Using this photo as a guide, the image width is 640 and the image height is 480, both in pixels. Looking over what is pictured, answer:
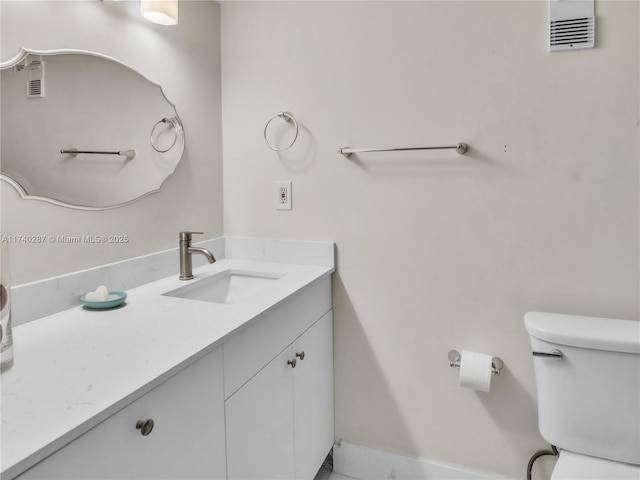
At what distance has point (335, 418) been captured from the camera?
182 centimetres

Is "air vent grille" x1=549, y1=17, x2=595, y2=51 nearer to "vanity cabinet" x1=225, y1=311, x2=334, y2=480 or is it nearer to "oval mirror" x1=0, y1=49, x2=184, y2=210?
"vanity cabinet" x1=225, y1=311, x2=334, y2=480

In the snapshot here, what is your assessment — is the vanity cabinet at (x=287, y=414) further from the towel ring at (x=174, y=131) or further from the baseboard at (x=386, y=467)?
the towel ring at (x=174, y=131)

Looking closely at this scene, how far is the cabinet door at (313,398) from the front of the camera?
147 centimetres

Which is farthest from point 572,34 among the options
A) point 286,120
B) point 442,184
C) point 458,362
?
point 458,362

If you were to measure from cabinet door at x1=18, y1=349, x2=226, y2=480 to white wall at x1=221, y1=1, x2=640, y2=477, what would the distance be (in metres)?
0.84

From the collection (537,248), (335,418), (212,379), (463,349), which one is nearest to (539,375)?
(463,349)

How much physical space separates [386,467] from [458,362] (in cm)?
58

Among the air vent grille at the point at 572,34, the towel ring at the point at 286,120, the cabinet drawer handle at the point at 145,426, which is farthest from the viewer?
the towel ring at the point at 286,120

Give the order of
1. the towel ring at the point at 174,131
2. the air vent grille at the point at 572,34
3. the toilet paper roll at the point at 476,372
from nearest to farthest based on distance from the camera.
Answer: the air vent grille at the point at 572,34, the toilet paper roll at the point at 476,372, the towel ring at the point at 174,131

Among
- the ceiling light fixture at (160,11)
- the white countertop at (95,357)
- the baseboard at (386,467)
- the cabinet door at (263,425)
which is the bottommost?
the baseboard at (386,467)

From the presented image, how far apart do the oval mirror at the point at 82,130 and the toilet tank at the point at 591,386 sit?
145 centimetres

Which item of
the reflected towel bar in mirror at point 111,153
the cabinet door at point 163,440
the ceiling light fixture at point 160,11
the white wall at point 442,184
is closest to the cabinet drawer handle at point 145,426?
the cabinet door at point 163,440

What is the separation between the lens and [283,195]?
181 cm

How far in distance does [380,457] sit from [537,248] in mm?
1057
